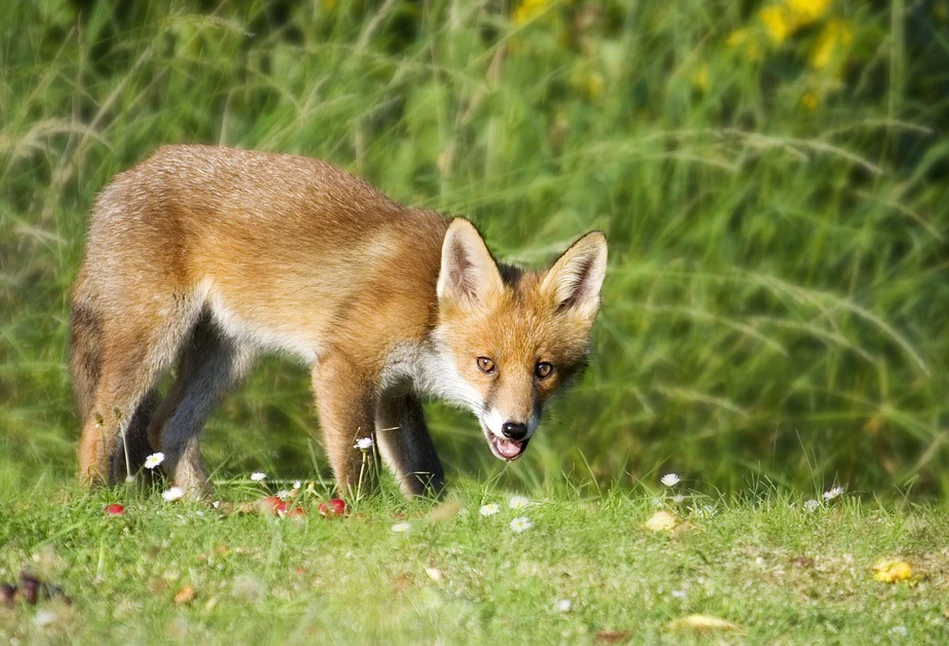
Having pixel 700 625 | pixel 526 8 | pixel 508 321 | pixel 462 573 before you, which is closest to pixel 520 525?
pixel 462 573

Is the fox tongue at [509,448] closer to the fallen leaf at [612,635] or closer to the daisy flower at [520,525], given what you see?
the daisy flower at [520,525]

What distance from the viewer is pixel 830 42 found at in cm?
794

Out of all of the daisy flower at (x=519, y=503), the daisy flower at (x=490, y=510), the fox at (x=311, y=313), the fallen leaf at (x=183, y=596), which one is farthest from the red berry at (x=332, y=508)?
the fallen leaf at (x=183, y=596)

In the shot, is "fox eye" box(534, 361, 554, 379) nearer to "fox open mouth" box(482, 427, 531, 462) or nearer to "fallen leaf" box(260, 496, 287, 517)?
"fox open mouth" box(482, 427, 531, 462)

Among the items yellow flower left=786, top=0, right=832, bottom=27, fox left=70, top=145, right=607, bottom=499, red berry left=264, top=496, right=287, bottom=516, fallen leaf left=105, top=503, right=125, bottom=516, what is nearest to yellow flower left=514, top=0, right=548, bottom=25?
yellow flower left=786, top=0, right=832, bottom=27

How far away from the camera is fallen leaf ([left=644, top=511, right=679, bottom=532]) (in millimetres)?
4688

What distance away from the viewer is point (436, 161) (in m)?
7.16

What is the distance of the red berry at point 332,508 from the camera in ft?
15.4

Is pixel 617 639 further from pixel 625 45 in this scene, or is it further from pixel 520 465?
pixel 625 45

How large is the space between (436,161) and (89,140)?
1.70 m

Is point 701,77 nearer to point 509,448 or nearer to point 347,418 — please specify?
point 509,448

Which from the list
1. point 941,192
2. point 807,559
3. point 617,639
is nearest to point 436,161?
point 941,192

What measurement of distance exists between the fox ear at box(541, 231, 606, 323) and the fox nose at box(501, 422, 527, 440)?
0.65m

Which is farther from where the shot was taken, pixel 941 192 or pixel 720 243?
pixel 941 192
